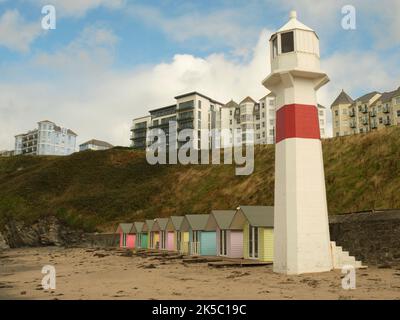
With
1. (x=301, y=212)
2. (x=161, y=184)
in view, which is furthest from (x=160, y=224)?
(x=161, y=184)

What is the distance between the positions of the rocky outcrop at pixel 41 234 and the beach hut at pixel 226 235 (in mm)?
41911

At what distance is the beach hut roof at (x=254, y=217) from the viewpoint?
29144 mm

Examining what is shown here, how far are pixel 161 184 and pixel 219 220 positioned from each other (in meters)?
50.6

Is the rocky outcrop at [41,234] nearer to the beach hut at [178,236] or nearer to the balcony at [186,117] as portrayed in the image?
the beach hut at [178,236]

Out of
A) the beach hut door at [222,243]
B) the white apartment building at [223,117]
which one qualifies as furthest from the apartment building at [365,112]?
the beach hut door at [222,243]

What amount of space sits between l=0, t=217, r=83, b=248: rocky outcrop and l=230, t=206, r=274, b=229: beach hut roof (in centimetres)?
4581

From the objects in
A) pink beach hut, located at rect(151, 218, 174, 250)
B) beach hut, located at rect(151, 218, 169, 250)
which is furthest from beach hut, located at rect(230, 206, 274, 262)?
beach hut, located at rect(151, 218, 169, 250)

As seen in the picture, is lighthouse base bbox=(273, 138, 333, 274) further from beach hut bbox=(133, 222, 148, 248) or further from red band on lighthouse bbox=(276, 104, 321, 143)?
beach hut bbox=(133, 222, 148, 248)

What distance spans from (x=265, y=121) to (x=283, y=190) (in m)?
84.1

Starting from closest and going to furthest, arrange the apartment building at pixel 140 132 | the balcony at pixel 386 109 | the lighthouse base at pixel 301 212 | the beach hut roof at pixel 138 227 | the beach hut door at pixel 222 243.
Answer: the lighthouse base at pixel 301 212, the beach hut door at pixel 222 243, the beach hut roof at pixel 138 227, the balcony at pixel 386 109, the apartment building at pixel 140 132

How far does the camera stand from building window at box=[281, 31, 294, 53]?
2130 cm

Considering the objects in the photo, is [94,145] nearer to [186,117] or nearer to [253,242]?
[186,117]
